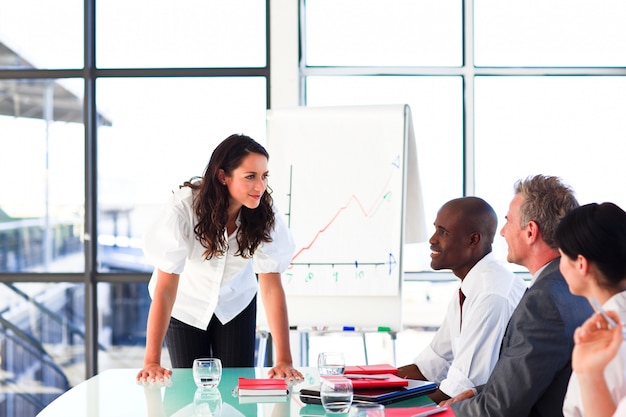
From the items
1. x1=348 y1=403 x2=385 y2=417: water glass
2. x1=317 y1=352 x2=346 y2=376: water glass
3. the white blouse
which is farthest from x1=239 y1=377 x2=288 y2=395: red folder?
the white blouse

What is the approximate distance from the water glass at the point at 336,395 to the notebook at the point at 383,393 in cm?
12

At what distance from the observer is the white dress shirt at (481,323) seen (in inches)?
98.3

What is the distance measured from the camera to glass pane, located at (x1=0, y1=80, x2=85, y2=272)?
491 centimetres

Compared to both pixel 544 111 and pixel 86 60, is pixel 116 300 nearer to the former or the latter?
pixel 86 60

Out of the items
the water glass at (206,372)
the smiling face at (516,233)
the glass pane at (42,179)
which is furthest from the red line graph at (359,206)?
the water glass at (206,372)

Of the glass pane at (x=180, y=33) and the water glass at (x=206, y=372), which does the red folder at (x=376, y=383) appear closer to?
the water glass at (x=206, y=372)

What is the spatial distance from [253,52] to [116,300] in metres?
1.72

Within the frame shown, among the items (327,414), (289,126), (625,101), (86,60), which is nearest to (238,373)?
(327,414)

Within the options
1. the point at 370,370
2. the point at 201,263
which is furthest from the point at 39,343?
the point at 370,370

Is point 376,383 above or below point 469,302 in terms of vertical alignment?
below

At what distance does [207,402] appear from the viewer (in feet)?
7.06

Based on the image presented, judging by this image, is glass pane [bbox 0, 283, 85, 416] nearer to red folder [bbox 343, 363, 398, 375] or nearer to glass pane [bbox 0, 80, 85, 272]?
glass pane [bbox 0, 80, 85, 272]

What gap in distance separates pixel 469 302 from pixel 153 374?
3.34ft

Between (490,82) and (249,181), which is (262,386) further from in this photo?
(490,82)
